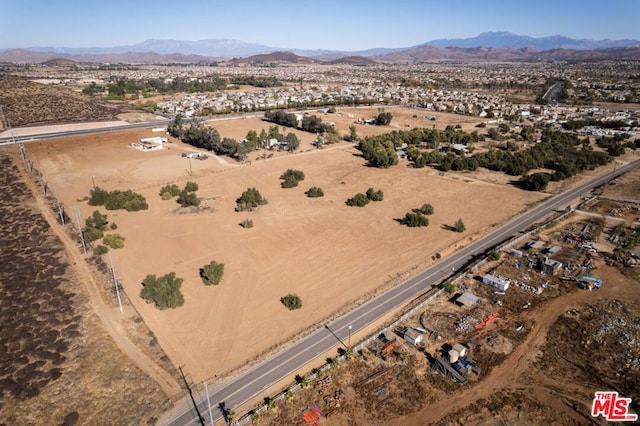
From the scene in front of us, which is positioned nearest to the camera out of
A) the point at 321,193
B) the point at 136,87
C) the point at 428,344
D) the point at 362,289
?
the point at 428,344

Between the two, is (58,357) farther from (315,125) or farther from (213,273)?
(315,125)

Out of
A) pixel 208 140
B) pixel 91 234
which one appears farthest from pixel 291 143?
pixel 91 234

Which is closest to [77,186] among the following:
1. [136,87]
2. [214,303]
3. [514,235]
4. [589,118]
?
[214,303]

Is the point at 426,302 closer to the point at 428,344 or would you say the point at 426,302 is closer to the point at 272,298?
the point at 428,344

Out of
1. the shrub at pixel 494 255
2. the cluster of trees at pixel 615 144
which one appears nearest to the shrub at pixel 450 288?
the shrub at pixel 494 255

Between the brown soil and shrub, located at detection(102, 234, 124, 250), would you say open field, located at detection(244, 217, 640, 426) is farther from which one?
the brown soil

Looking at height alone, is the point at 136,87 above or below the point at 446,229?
above
